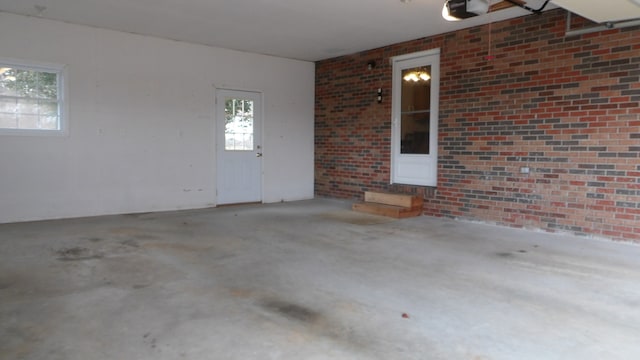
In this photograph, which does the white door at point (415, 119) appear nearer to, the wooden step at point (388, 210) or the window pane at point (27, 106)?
the wooden step at point (388, 210)

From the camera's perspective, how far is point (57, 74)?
6.20 m

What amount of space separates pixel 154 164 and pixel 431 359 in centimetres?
596

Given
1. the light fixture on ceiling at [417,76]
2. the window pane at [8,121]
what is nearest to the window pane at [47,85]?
the window pane at [8,121]

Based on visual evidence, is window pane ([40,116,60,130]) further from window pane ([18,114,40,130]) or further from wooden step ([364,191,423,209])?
wooden step ([364,191,423,209])

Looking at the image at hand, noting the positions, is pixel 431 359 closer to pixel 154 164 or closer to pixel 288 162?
pixel 154 164

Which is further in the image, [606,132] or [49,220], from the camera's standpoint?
[49,220]

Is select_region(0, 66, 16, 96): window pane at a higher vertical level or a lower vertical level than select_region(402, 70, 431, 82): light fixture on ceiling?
lower

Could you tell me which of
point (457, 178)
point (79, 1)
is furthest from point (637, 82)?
point (79, 1)

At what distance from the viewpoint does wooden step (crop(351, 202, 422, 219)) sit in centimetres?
661

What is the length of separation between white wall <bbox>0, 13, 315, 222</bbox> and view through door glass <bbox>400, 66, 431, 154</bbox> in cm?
256

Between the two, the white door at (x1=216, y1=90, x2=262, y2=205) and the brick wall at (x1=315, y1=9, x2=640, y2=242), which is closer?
the brick wall at (x1=315, y1=9, x2=640, y2=242)

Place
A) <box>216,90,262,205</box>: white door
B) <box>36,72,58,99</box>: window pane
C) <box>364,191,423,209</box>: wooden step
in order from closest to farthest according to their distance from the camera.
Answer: <box>36,72,58,99</box>: window pane, <box>364,191,423,209</box>: wooden step, <box>216,90,262,205</box>: white door

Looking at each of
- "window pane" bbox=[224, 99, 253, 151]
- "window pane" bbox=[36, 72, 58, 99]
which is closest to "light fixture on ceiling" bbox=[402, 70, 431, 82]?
"window pane" bbox=[224, 99, 253, 151]

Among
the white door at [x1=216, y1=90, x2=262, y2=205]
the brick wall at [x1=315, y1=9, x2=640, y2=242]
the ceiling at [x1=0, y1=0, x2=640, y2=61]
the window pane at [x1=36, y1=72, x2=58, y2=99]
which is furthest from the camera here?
the white door at [x1=216, y1=90, x2=262, y2=205]
